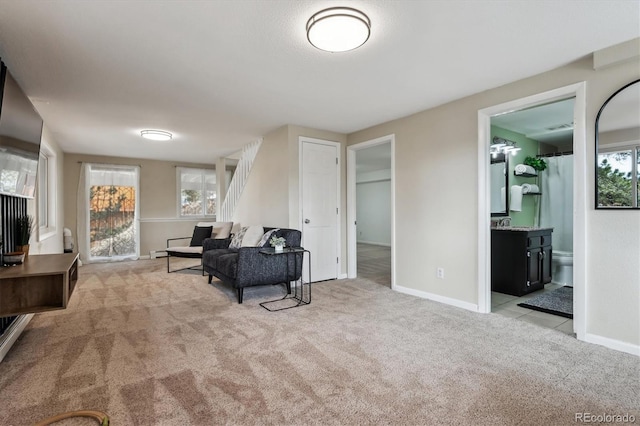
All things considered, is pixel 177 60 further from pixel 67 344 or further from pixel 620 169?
pixel 620 169

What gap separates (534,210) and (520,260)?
1435 mm

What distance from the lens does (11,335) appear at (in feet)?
7.73

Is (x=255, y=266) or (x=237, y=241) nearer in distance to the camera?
(x=255, y=266)

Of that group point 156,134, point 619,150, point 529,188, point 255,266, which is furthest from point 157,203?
point 619,150

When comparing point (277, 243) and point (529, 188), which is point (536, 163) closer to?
point (529, 188)

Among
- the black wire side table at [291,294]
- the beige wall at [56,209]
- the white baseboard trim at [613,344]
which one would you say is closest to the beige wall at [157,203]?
the beige wall at [56,209]

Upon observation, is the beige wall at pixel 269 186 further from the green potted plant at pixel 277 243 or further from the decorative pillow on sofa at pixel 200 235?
the green potted plant at pixel 277 243

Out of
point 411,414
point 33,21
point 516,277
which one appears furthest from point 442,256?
point 33,21

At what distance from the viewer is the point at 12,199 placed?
2.61 m

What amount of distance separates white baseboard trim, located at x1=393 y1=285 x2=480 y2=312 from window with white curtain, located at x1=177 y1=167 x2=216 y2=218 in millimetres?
5284

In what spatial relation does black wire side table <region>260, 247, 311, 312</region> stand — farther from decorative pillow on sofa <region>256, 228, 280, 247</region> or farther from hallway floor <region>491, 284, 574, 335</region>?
hallway floor <region>491, 284, 574, 335</region>

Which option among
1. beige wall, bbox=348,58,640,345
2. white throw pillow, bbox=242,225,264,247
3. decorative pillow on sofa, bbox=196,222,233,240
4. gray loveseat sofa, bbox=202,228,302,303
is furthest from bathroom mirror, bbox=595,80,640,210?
decorative pillow on sofa, bbox=196,222,233,240

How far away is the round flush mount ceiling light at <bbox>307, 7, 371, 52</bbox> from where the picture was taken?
1824 mm

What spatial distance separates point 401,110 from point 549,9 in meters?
1.90
